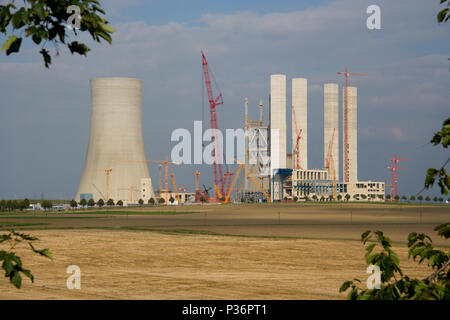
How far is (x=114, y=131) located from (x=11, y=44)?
9771cm

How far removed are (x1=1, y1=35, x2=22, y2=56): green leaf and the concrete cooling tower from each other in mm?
95561

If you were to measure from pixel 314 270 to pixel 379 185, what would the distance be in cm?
17548

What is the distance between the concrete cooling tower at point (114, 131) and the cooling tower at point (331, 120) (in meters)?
84.5

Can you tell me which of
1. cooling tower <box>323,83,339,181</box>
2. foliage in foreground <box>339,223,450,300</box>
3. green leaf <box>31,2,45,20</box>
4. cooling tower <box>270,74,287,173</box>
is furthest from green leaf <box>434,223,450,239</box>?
cooling tower <box>323,83,339,181</box>

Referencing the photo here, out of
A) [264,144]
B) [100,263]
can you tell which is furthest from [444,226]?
[264,144]

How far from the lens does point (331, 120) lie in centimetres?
17562

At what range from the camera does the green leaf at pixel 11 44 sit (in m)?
3.86

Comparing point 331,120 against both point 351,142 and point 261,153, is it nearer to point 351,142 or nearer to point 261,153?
point 351,142

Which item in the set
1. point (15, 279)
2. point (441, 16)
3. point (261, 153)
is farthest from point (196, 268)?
point (261, 153)

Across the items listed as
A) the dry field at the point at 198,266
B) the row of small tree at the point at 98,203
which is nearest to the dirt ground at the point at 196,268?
the dry field at the point at 198,266

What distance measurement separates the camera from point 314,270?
67.4 feet

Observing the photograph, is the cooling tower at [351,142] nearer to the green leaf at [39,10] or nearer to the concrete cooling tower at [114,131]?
the concrete cooling tower at [114,131]

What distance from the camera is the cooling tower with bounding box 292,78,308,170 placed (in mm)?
162000

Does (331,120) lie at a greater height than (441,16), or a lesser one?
greater
